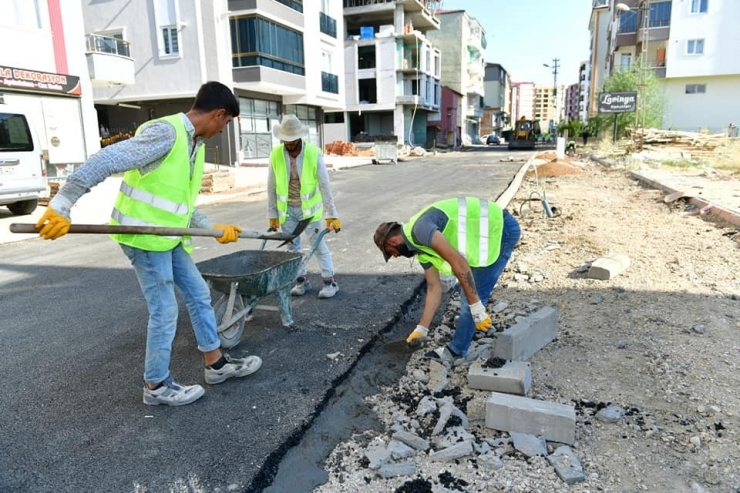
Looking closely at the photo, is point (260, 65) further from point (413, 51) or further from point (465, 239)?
point (413, 51)

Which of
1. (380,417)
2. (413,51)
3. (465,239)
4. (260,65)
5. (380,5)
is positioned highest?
(380,5)

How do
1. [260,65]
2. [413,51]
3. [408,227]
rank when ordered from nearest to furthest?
[408,227] → [260,65] → [413,51]

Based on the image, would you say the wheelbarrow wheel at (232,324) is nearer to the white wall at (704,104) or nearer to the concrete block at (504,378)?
the concrete block at (504,378)

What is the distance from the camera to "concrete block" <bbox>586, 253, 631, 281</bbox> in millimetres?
5617

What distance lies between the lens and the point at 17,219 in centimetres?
1068

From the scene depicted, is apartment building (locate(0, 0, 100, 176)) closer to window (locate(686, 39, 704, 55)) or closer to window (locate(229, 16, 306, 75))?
window (locate(229, 16, 306, 75))

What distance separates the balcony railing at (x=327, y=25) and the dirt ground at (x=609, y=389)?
92.9 ft

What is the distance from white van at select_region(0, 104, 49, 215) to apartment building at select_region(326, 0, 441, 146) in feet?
101

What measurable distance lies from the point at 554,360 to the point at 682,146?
103 feet

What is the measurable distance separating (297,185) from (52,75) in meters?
14.7

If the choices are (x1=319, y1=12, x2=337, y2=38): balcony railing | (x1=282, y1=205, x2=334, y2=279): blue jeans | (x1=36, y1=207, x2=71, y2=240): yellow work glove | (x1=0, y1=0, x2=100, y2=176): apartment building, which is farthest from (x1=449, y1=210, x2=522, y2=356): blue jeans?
(x1=319, y1=12, x2=337, y2=38): balcony railing

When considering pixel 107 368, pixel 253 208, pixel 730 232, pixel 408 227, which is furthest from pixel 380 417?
pixel 253 208

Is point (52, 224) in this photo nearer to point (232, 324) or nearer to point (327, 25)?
point (232, 324)

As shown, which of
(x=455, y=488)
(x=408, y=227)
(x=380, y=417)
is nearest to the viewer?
(x=455, y=488)
